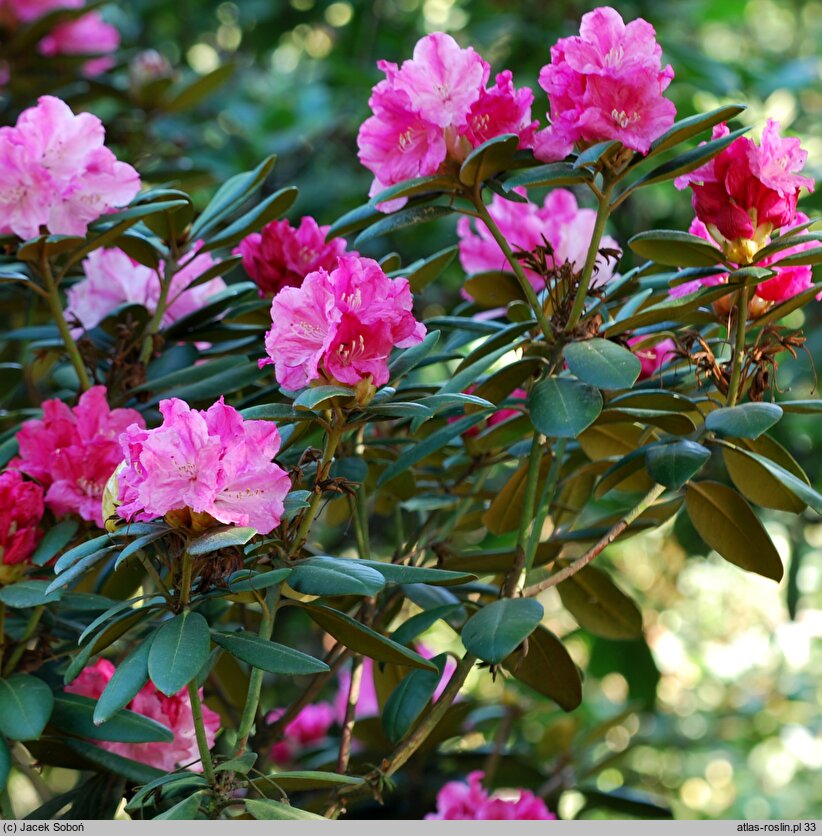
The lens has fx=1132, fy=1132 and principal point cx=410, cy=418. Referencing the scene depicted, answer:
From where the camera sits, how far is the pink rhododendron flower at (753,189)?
91 cm

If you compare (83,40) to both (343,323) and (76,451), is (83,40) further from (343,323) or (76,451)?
(343,323)

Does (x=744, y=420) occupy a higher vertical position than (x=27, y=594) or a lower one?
higher

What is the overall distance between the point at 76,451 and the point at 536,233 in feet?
1.63

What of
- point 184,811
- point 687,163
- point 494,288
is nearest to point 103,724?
point 184,811

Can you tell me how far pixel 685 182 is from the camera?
3.15ft

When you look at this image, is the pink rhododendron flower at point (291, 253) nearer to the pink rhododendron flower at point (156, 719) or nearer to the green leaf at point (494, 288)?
the green leaf at point (494, 288)

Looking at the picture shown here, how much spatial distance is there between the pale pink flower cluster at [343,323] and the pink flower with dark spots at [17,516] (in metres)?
0.28

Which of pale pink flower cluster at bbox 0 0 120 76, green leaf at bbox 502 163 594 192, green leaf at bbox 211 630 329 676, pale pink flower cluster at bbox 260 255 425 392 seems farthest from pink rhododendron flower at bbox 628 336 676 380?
pale pink flower cluster at bbox 0 0 120 76

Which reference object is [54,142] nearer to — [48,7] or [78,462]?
[78,462]

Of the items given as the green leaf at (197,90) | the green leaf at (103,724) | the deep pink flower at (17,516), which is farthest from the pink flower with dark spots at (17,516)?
the green leaf at (197,90)

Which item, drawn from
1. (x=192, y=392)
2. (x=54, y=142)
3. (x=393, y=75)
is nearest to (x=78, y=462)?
(x=192, y=392)

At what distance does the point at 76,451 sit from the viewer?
0.95 metres

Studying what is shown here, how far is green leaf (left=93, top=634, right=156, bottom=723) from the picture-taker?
709mm

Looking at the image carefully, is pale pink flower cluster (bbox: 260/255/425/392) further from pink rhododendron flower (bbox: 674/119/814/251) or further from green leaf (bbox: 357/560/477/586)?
pink rhododendron flower (bbox: 674/119/814/251)
